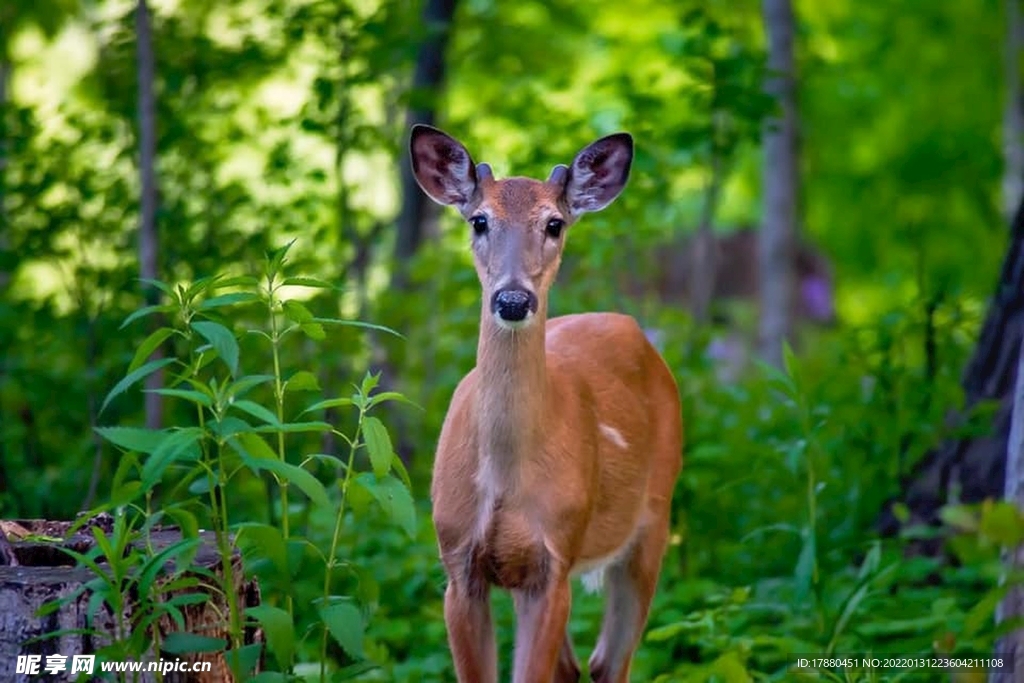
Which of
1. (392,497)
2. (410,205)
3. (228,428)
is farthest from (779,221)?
(228,428)

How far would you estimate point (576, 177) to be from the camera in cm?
592

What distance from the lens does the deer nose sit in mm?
5070

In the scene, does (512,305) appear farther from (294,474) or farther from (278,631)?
(278,631)

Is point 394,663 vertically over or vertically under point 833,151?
under

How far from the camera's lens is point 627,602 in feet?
21.0

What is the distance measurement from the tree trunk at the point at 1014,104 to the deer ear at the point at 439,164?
9.43 m

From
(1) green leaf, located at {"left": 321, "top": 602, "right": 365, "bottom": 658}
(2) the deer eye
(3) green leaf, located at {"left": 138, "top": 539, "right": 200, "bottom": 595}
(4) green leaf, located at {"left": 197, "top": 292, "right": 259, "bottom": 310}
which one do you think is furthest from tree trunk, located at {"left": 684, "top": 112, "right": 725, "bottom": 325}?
(3) green leaf, located at {"left": 138, "top": 539, "right": 200, "bottom": 595}

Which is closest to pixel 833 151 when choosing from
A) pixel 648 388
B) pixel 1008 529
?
pixel 648 388

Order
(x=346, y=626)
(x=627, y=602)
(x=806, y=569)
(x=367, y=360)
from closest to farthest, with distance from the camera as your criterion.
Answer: (x=346, y=626) → (x=806, y=569) → (x=627, y=602) → (x=367, y=360)

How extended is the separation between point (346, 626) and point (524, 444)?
1099 millimetres

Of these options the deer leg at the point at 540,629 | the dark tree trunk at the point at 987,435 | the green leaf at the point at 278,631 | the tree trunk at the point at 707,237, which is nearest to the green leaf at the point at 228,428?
the green leaf at the point at 278,631

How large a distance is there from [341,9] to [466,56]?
166 cm

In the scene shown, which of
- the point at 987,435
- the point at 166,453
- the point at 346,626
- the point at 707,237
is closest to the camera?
the point at 166,453

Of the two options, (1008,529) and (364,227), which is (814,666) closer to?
(1008,529)
